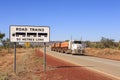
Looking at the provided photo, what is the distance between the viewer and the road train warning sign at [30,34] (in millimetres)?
18855

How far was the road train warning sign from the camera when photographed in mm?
18855

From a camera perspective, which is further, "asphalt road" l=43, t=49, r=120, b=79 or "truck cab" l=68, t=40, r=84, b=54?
"truck cab" l=68, t=40, r=84, b=54

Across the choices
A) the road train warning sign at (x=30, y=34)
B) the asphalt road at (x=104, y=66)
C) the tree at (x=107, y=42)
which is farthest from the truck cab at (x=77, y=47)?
the road train warning sign at (x=30, y=34)

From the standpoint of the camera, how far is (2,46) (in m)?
107

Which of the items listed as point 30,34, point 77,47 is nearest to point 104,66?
point 30,34

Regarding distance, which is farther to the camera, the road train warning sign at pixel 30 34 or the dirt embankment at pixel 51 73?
the road train warning sign at pixel 30 34

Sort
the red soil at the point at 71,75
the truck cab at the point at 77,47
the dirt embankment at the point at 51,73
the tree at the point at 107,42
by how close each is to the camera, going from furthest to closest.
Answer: the tree at the point at 107,42, the truck cab at the point at 77,47, the dirt embankment at the point at 51,73, the red soil at the point at 71,75

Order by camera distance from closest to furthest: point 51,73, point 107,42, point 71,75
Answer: point 71,75, point 51,73, point 107,42

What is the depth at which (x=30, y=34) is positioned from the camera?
19.2 meters

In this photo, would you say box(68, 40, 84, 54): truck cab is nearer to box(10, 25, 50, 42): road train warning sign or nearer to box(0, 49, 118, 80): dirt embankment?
box(0, 49, 118, 80): dirt embankment

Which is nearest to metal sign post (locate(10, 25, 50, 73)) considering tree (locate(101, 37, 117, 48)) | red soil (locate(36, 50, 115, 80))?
red soil (locate(36, 50, 115, 80))

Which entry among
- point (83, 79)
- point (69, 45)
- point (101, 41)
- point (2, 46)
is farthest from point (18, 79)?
point (2, 46)

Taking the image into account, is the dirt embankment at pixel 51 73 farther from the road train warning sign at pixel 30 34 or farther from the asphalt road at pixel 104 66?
the road train warning sign at pixel 30 34

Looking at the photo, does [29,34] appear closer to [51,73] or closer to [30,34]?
[30,34]
